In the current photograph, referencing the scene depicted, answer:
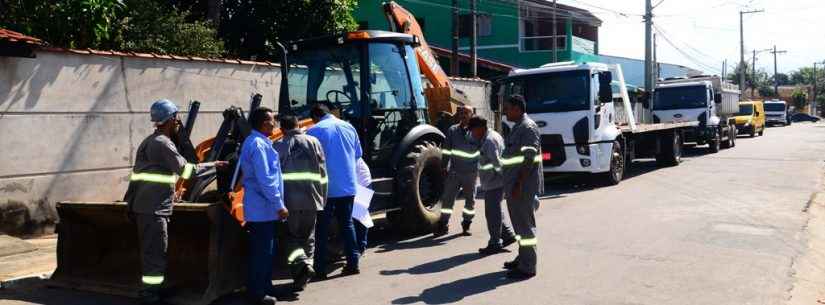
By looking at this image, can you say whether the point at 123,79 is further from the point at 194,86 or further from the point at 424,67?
the point at 424,67

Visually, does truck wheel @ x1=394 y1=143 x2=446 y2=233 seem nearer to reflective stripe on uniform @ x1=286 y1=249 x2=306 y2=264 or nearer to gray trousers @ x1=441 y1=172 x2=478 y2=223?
gray trousers @ x1=441 y1=172 x2=478 y2=223

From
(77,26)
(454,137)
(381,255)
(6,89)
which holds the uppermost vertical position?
(77,26)

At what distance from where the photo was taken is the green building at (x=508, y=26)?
3506 cm

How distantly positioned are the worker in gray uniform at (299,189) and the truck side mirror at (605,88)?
847cm

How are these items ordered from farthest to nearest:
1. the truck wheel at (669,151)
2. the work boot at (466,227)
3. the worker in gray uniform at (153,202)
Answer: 1. the truck wheel at (669,151)
2. the work boot at (466,227)
3. the worker in gray uniform at (153,202)

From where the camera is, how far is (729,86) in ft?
86.0

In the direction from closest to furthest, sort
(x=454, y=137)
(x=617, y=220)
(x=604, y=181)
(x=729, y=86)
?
(x=454, y=137) → (x=617, y=220) → (x=604, y=181) → (x=729, y=86)

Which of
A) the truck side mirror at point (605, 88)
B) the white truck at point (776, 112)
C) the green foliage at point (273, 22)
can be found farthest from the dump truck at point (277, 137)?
the white truck at point (776, 112)

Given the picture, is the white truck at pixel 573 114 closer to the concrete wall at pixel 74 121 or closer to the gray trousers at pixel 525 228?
the concrete wall at pixel 74 121

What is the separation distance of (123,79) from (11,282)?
4362 millimetres

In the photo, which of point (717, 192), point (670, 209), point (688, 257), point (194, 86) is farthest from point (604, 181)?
point (194, 86)

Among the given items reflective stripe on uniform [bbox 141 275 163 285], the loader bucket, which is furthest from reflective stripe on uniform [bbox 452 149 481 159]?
reflective stripe on uniform [bbox 141 275 163 285]

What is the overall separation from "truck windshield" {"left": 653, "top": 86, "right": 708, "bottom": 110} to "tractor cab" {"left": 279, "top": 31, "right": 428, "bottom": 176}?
51.4 feet

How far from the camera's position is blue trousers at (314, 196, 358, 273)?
6.63 m
